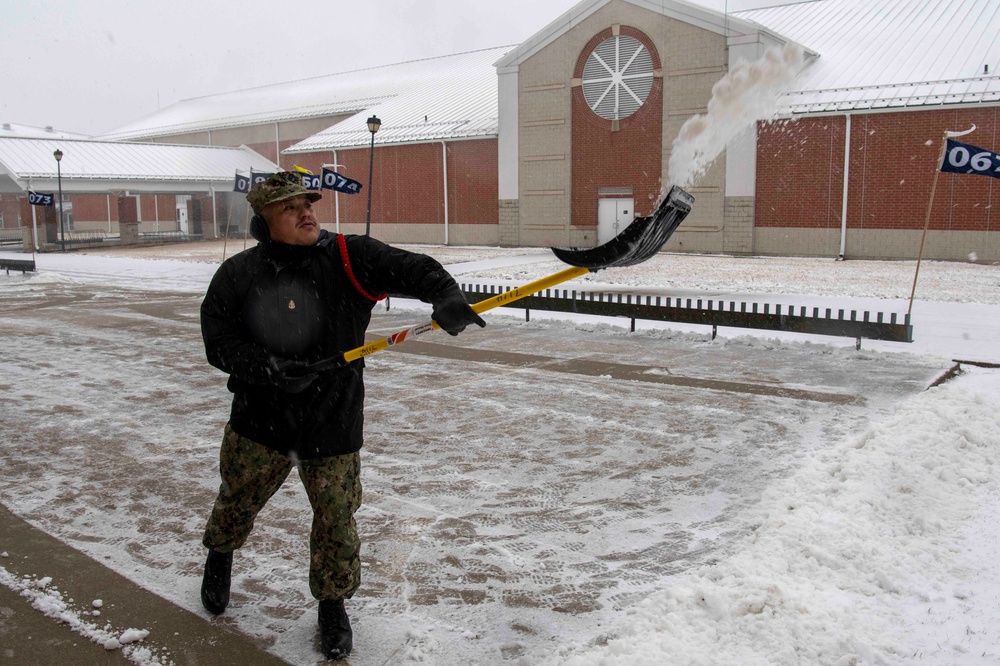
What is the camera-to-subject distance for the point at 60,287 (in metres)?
19.2

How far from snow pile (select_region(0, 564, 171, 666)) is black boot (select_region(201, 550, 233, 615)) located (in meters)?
0.28

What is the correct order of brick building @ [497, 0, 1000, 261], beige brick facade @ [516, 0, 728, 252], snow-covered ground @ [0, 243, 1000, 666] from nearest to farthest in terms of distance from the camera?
snow-covered ground @ [0, 243, 1000, 666], brick building @ [497, 0, 1000, 261], beige brick facade @ [516, 0, 728, 252]

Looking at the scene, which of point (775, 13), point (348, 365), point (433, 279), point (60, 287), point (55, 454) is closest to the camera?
point (433, 279)

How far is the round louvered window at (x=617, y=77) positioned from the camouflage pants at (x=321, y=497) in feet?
89.6

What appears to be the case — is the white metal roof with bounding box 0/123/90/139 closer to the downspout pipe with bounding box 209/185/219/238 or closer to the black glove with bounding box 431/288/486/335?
the downspout pipe with bounding box 209/185/219/238

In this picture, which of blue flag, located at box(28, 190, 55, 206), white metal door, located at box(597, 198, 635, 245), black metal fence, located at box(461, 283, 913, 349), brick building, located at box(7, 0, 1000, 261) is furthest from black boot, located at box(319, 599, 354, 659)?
blue flag, located at box(28, 190, 55, 206)

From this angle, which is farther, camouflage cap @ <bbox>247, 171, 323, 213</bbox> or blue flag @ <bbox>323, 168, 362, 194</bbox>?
blue flag @ <bbox>323, 168, 362, 194</bbox>

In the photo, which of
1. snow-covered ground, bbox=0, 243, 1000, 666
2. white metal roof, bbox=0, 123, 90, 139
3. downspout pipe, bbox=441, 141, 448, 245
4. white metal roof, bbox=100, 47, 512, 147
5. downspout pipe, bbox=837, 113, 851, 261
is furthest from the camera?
white metal roof, bbox=0, 123, 90, 139

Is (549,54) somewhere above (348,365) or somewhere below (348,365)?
above

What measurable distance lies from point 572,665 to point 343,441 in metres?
1.28

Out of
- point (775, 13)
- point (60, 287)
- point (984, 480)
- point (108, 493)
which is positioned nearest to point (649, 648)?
point (984, 480)

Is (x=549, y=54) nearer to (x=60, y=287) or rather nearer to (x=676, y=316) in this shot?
(x=60, y=287)

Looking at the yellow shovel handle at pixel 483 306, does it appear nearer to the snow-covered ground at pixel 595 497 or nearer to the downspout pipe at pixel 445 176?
the snow-covered ground at pixel 595 497

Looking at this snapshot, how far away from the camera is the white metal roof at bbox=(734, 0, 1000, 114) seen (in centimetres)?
2395
